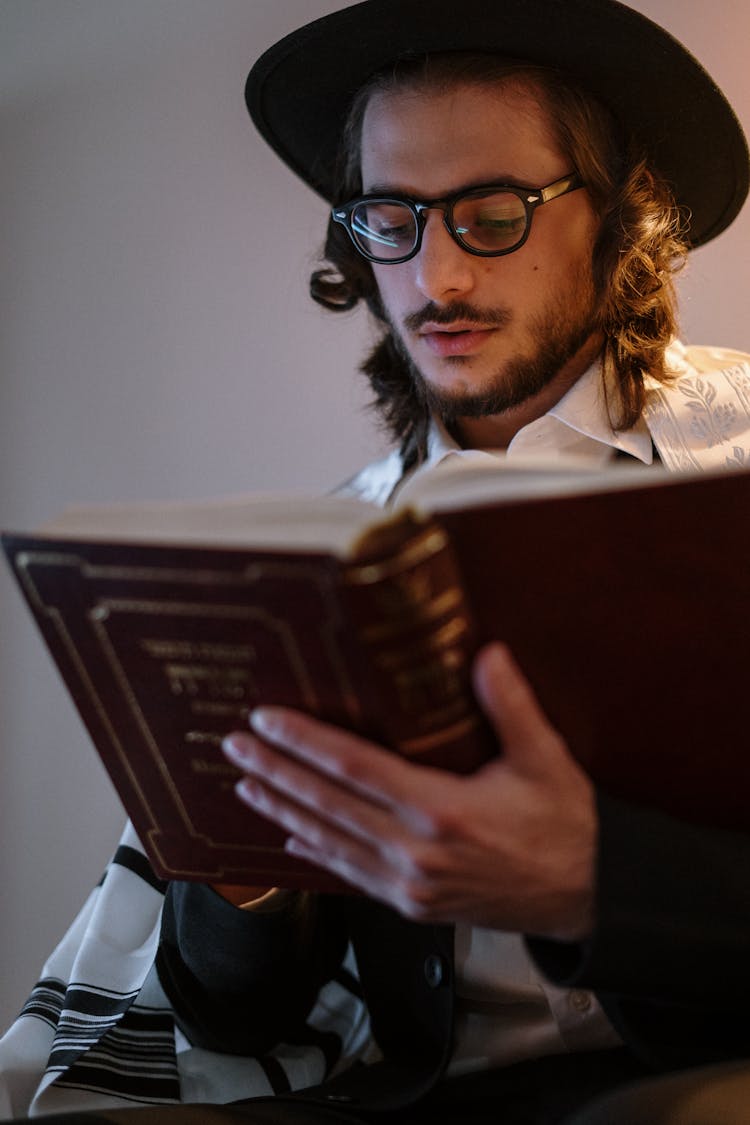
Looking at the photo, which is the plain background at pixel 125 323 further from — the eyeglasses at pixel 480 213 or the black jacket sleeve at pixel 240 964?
the black jacket sleeve at pixel 240 964

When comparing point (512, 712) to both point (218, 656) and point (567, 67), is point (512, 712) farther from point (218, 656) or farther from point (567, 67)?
point (567, 67)

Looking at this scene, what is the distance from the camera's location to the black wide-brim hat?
4.38 feet

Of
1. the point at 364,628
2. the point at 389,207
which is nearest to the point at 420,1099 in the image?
the point at 364,628

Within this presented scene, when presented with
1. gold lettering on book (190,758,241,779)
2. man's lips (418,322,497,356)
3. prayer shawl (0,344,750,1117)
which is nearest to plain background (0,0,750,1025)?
man's lips (418,322,497,356)

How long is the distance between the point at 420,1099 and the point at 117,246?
4.81 feet

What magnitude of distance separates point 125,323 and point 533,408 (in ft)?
2.67

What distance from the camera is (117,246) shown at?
1963 millimetres

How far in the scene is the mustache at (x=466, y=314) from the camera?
141 cm

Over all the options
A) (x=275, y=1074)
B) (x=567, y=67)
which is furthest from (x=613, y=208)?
(x=275, y=1074)

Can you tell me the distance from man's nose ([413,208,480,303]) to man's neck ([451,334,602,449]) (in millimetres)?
195

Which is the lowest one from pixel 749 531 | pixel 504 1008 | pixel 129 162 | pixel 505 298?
pixel 504 1008

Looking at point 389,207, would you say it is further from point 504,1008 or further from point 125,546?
point 504,1008

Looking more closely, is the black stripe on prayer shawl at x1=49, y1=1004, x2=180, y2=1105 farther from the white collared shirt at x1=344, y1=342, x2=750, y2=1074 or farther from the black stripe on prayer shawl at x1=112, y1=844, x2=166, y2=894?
the white collared shirt at x1=344, y1=342, x2=750, y2=1074

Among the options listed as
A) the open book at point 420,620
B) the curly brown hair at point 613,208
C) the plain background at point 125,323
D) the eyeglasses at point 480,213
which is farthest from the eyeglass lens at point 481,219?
the open book at point 420,620
